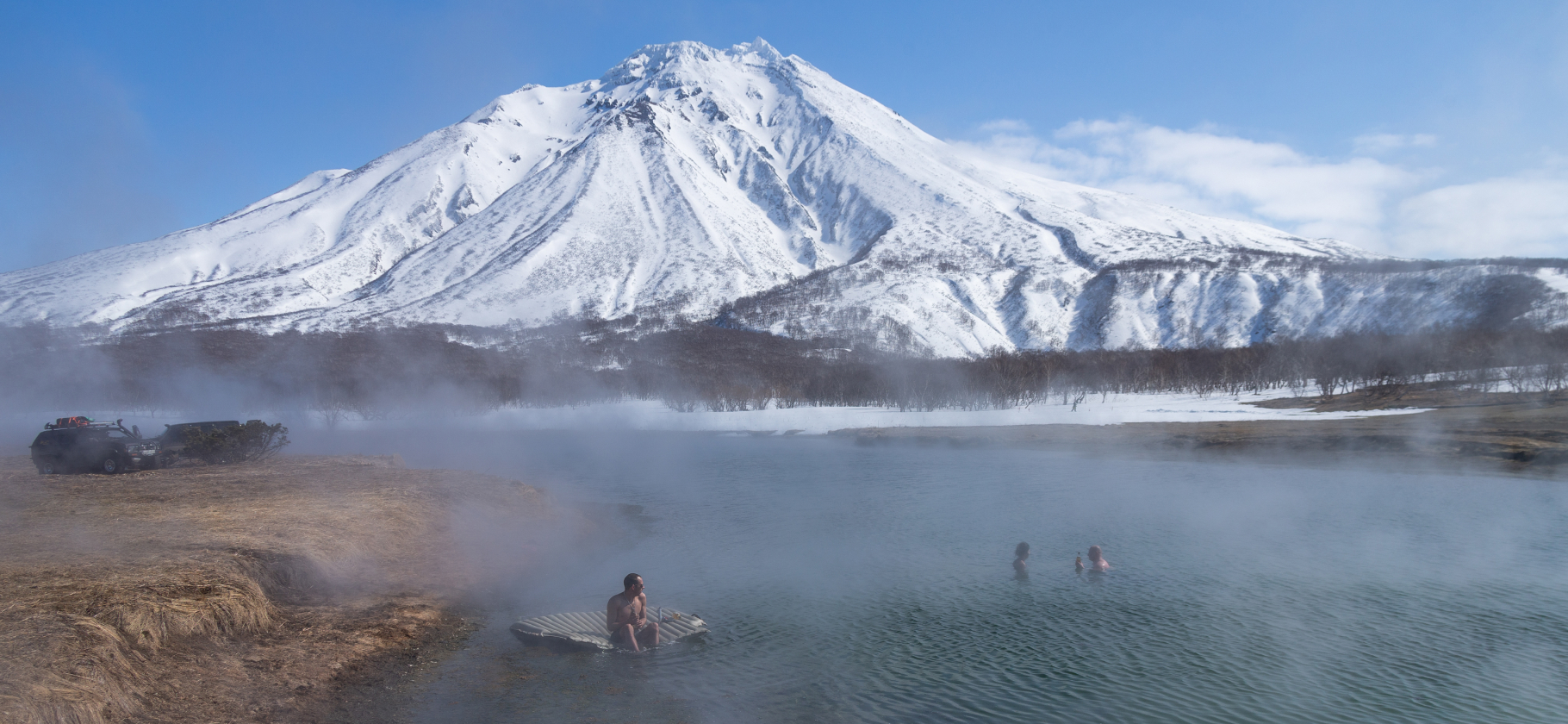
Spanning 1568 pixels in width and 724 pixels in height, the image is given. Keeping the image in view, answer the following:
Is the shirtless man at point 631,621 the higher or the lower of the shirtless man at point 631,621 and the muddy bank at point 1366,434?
the lower

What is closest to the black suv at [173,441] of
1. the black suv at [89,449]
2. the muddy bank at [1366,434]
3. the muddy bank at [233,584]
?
the black suv at [89,449]

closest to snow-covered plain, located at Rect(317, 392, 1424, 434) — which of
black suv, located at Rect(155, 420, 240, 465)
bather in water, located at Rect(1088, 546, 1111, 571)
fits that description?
black suv, located at Rect(155, 420, 240, 465)

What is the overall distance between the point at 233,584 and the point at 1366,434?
141 feet

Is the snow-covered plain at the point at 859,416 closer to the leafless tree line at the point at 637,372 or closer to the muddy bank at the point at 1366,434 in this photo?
the muddy bank at the point at 1366,434

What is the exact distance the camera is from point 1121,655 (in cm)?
1270

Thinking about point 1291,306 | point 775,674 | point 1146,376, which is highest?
point 1291,306

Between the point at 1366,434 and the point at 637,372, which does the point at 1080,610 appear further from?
the point at 637,372

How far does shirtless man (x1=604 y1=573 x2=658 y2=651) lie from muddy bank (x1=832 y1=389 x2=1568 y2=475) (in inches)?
1295

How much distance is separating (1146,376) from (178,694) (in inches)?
3895

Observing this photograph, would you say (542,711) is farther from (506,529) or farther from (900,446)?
(900,446)

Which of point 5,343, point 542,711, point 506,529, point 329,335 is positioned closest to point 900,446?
point 506,529

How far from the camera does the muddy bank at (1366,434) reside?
3247 cm

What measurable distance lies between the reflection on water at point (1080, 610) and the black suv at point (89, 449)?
1645 centimetres

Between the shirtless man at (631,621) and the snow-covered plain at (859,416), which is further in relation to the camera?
the snow-covered plain at (859,416)
